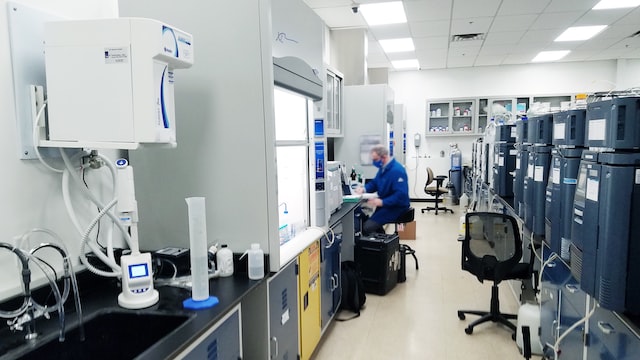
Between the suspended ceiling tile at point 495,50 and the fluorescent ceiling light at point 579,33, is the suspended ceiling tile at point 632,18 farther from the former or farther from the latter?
the suspended ceiling tile at point 495,50

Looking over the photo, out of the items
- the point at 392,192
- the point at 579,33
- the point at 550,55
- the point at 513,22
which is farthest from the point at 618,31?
the point at 392,192

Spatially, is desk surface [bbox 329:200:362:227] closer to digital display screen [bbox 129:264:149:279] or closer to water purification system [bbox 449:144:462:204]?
digital display screen [bbox 129:264:149:279]

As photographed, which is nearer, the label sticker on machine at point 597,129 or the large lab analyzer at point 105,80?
the large lab analyzer at point 105,80

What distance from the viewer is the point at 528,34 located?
21.0 ft

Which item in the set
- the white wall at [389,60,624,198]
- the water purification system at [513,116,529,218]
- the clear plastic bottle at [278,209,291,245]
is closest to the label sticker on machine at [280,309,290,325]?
the clear plastic bottle at [278,209,291,245]

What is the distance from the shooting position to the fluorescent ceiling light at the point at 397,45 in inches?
264

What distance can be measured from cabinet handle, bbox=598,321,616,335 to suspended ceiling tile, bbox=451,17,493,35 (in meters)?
4.67

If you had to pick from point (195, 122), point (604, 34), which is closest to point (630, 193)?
point (195, 122)

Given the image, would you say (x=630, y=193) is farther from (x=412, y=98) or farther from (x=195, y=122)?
(x=412, y=98)

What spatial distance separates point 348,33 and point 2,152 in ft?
16.6

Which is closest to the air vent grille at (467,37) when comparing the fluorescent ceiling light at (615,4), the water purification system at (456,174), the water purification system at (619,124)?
the fluorescent ceiling light at (615,4)

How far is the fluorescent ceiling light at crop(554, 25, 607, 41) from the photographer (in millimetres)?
6136

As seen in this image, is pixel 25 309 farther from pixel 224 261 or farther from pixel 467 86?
pixel 467 86

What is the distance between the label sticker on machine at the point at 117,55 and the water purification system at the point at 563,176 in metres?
2.01
